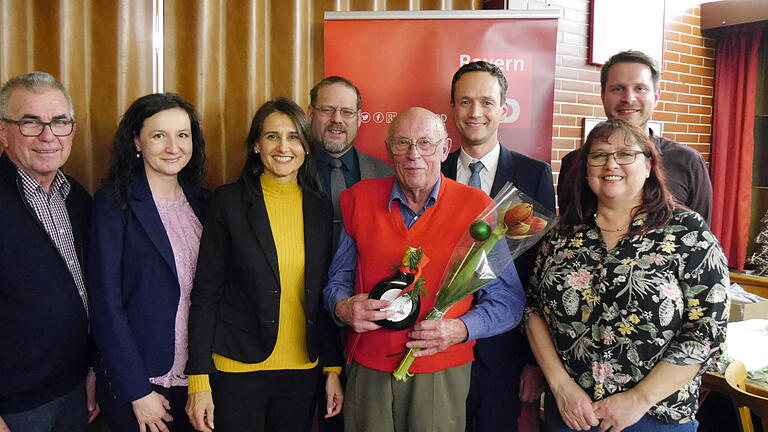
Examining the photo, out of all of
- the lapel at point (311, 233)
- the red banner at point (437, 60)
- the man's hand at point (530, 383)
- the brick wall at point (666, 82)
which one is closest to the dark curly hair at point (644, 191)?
the man's hand at point (530, 383)

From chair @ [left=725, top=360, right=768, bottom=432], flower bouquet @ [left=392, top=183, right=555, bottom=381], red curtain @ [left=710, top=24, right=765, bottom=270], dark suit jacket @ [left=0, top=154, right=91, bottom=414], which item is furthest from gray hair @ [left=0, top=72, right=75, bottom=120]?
red curtain @ [left=710, top=24, right=765, bottom=270]

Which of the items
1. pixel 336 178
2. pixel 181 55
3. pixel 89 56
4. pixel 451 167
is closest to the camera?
pixel 451 167

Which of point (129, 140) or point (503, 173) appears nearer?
point (129, 140)

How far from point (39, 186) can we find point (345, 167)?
1267mm

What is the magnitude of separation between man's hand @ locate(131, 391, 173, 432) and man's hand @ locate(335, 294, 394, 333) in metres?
0.76

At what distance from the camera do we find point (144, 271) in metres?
1.93

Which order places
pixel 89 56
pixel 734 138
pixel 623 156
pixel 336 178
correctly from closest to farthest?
1. pixel 623 156
2. pixel 336 178
3. pixel 89 56
4. pixel 734 138

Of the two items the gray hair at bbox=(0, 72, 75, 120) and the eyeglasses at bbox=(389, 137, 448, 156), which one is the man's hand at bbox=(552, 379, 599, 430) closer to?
the eyeglasses at bbox=(389, 137, 448, 156)

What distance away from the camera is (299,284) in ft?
6.57

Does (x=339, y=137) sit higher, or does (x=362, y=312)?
(x=339, y=137)

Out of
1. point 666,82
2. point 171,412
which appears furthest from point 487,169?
point 666,82

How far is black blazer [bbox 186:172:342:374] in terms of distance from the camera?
1.93m

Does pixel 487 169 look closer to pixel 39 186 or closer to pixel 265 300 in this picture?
pixel 265 300

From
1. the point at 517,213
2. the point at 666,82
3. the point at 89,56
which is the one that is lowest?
the point at 517,213
